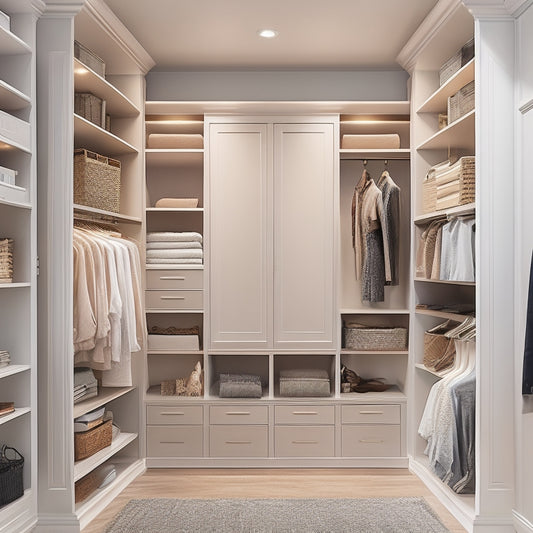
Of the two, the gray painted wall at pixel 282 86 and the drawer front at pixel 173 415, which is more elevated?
the gray painted wall at pixel 282 86

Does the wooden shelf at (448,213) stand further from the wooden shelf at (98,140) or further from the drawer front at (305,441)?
the wooden shelf at (98,140)

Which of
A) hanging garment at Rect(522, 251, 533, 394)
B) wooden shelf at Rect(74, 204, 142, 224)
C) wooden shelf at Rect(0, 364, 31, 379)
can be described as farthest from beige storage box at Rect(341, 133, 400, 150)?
wooden shelf at Rect(0, 364, 31, 379)

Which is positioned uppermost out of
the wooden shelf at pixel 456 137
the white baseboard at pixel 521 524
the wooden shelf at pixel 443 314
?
the wooden shelf at pixel 456 137

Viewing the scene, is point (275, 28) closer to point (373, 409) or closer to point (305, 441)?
point (373, 409)

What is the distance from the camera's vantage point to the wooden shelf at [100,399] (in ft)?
12.0

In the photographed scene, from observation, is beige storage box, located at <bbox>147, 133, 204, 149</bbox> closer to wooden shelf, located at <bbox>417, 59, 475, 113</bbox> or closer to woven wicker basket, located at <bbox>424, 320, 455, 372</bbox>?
wooden shelf, located at <bbox>417, 59, 475, 113</bbox>

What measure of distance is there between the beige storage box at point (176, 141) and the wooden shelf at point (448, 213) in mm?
1609

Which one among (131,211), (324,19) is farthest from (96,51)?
(324,19)

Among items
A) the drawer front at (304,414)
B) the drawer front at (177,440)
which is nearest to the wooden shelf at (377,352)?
the drawer front at (304,414)

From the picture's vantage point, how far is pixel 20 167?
321 cm

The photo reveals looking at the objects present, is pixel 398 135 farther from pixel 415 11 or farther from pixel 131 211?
pixel 131 211

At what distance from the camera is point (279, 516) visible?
363cm

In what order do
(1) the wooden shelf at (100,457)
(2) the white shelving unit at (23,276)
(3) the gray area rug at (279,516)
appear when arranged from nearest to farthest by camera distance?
(2) the white shelving unit at (23,276) → (3) the gray area rug at (279,516) → (1) the wooden shelf at (100,457)

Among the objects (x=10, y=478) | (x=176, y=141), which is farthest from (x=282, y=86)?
(x=10, y=478)
